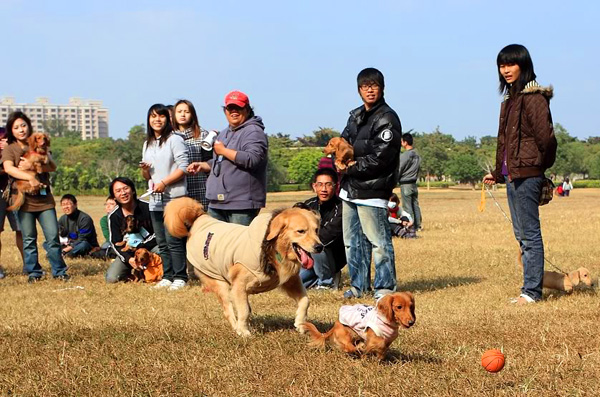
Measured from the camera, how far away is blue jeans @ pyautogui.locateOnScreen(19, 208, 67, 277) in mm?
10164

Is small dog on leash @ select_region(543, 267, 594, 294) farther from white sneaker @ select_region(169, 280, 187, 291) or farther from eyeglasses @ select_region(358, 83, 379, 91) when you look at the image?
white sneaker @ select_region(169, 280, 187, 291)

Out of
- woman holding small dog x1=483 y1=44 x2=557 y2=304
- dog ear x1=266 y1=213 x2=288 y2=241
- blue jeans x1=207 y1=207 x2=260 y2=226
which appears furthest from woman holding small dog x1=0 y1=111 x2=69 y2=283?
woman holding small dog x1=483 y1=44 x2=557 y2=304

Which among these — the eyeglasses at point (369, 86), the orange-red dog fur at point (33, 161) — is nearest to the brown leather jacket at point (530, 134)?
the eyeglasses at point (369, 86)

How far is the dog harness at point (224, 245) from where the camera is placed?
594 cm

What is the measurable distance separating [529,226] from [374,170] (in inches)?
65.6

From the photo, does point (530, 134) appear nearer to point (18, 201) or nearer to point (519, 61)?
point (519, 61)

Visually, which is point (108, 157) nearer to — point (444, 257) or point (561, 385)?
point (444, 257)

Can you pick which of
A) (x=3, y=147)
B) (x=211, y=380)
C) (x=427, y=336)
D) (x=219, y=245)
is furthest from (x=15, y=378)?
(x=3, y=147)

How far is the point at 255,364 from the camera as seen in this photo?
5000 millimetres

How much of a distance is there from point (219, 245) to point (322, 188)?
10.1 ft

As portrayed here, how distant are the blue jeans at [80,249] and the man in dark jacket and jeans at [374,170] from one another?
261 inches

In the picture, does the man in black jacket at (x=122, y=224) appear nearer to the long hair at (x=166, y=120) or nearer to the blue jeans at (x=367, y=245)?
the long hair at (x=166, y=120)

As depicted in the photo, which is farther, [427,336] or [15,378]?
[427,336]

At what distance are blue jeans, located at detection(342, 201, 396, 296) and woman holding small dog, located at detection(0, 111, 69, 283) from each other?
14.1 feet
